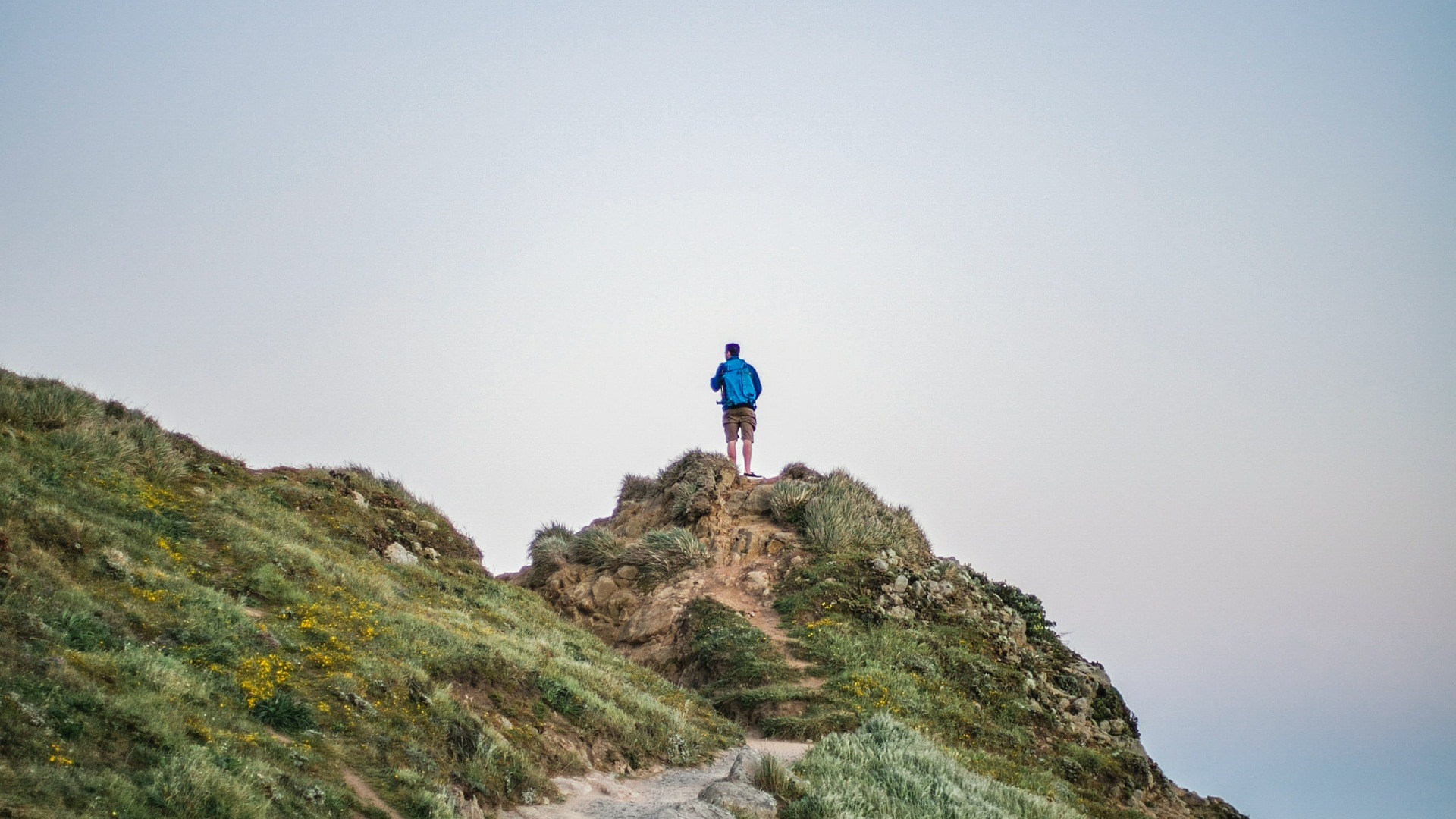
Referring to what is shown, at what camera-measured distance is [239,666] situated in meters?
8.58

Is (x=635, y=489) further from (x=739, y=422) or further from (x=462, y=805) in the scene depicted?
(x=462, y=805)

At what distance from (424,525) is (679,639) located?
5.60 meters

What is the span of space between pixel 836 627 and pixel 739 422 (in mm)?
6053

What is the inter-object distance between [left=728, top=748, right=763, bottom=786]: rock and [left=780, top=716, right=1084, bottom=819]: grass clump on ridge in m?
0.51

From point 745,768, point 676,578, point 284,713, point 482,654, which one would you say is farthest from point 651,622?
point 284,713

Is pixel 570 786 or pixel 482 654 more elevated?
pixel 482 654

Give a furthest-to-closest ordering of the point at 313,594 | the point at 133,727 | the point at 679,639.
Result: the point at 679,639, the point at 313,594, the point at 133,727

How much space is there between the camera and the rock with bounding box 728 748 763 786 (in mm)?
9594

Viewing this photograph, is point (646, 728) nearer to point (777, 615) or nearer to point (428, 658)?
point (428, 658)

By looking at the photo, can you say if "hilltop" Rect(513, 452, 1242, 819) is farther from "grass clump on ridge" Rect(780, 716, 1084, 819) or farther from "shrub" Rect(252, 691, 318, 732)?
"shrub" Rect(252, 691, 318, 732)

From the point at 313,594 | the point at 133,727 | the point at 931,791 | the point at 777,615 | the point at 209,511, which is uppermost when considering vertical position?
the point at 777,615

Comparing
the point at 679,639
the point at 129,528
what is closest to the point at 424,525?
the point at 679,639

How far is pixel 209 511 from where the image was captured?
13.2 meters

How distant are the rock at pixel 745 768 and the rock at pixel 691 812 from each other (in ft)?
A: 2.83
